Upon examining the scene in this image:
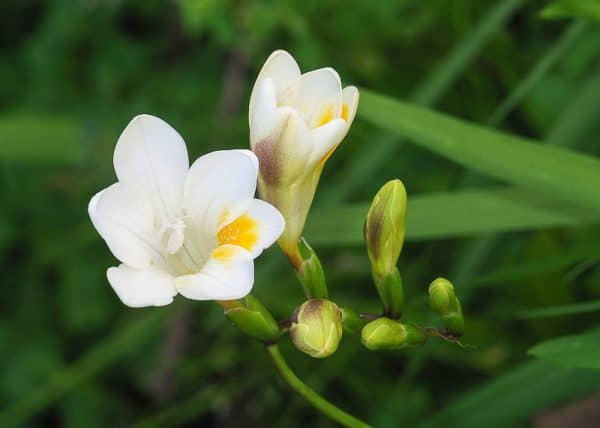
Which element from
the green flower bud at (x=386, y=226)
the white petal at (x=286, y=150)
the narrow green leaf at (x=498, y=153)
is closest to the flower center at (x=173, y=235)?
the white petal at (x=286, y=150)

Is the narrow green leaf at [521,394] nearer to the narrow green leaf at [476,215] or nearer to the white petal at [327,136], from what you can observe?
the narrow green leaf at [476,215]

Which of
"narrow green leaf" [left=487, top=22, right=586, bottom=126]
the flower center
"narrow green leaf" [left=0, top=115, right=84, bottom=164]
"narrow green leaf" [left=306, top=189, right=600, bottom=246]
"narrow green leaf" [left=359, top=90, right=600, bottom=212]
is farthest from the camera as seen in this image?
"narrow green leaf" [left=0, top=115, right=84, bottom=164]

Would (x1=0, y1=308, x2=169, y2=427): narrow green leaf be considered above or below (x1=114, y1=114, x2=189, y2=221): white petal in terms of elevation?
below

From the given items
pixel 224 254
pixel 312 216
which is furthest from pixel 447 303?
pixel 312 216

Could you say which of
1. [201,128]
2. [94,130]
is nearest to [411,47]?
[201,128]

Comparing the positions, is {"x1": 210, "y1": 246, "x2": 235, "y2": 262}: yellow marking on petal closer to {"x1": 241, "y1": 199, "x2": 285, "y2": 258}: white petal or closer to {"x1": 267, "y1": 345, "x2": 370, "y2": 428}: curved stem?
{"x1": 241, "y1": 199, "x2": 285, "y2": 258}: white petal

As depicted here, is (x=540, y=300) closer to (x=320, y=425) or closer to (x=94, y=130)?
(x=320, y=425)

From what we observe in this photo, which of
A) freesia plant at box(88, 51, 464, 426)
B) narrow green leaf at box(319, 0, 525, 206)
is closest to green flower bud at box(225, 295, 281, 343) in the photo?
freesia plant at box(88, 51, 464, 426)
